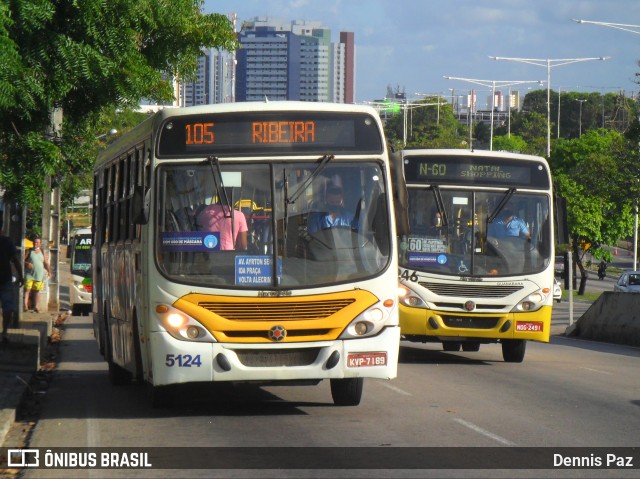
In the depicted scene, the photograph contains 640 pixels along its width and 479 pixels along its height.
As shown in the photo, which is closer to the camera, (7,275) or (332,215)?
(332,215)

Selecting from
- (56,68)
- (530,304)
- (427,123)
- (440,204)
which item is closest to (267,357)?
(56,68)

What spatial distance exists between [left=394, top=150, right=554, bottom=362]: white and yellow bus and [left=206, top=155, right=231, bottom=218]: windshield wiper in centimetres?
675

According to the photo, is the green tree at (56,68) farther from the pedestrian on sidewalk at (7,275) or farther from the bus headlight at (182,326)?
the bus headlight at (182,326)

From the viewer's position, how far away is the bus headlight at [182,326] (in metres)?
11.4

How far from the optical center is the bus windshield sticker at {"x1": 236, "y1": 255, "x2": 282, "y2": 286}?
11461 mm

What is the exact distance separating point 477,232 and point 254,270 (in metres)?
Answer: 7.31

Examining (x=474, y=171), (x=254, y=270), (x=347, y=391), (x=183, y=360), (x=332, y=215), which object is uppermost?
(x=474, y=171)

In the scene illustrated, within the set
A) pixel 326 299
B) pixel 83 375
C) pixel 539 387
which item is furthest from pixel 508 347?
pixel 326 299

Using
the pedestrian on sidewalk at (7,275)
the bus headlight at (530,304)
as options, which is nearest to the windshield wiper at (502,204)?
the bus headlight at (530,304)

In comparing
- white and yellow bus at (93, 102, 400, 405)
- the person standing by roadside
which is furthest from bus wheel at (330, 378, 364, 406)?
the person standing by roadside

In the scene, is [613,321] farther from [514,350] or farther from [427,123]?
[427,123]

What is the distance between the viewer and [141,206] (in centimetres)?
1174

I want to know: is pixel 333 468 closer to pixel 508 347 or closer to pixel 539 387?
pixel 539 387

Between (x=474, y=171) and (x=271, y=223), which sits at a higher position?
(x=474, y=171)
